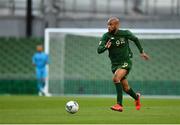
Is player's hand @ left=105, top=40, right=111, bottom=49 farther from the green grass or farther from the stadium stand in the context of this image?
the stadium stand

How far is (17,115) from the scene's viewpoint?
50.6 ft

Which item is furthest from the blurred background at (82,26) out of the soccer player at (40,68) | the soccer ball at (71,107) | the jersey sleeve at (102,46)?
the soccer ball at (71,107)

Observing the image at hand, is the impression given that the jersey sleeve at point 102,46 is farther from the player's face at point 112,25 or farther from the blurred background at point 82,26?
the blurred background at point 82,26

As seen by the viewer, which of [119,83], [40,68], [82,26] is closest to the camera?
[119,83]

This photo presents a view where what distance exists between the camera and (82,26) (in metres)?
33.9

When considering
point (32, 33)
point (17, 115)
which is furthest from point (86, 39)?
point (17, 115)

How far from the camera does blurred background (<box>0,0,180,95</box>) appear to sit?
89.0 feet

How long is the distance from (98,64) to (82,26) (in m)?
7.10

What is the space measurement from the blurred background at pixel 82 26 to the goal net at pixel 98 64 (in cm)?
4

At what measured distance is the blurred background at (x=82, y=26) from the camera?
27141 mm

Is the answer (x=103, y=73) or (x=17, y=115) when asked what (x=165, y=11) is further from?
(x=17, y=115)

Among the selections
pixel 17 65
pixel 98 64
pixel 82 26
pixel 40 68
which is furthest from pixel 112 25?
pixel 82 26

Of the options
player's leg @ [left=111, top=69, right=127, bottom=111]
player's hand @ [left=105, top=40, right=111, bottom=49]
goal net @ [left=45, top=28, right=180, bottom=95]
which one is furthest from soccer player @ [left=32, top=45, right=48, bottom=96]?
player's hand @ [left=105, top=40, right=111, bottom=49]

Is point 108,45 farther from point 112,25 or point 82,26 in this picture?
point 82,26
